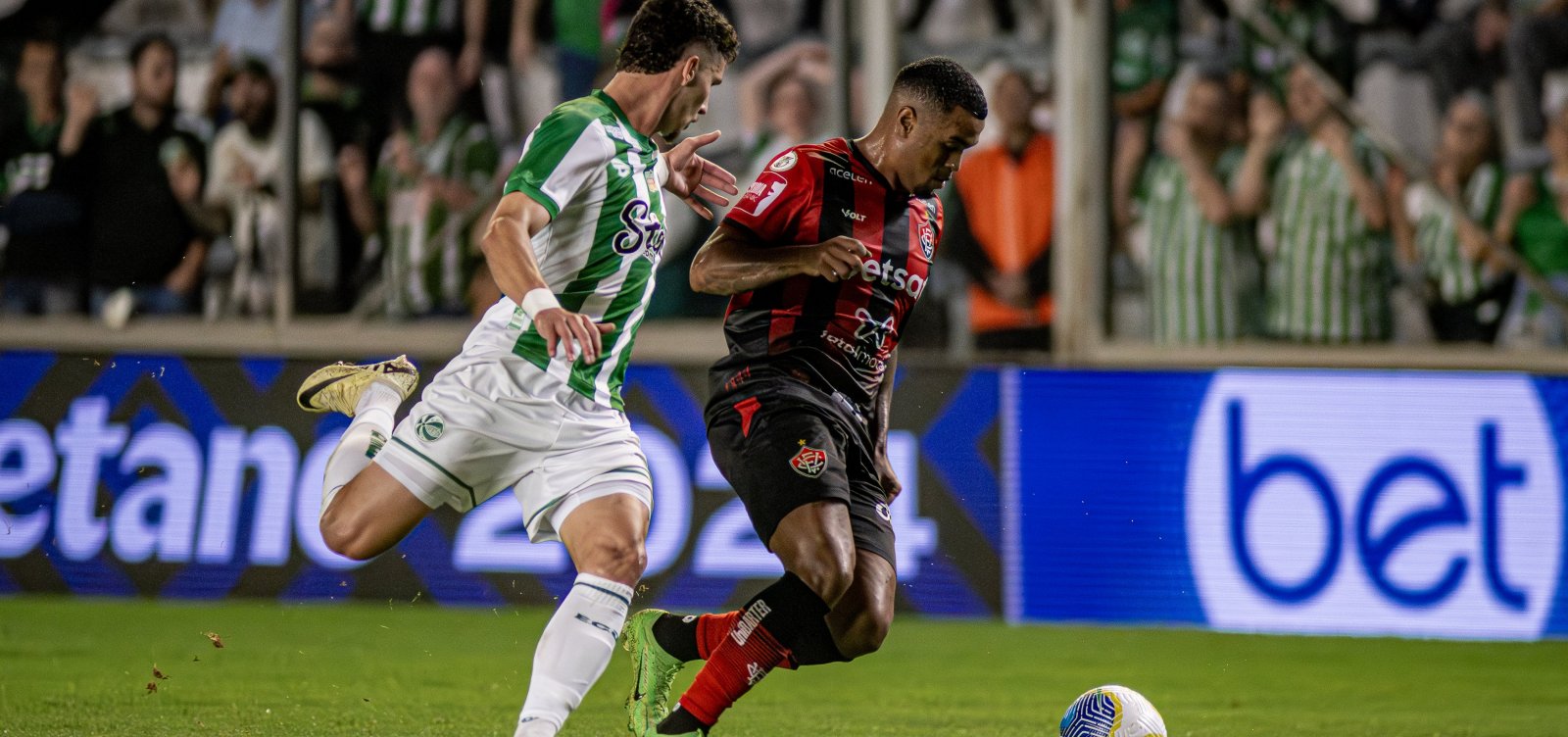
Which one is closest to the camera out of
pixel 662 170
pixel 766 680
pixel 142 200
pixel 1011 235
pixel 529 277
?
pixel 529 277

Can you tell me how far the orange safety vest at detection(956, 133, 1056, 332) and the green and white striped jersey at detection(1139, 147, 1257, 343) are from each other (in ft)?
1.95

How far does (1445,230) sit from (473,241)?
5687mm

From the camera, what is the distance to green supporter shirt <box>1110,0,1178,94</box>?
9906mm

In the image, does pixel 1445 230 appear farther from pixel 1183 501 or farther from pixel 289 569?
pixel 289 569

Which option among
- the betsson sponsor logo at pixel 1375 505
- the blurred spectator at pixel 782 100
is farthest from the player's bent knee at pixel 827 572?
the blurred spectator at pixel 782 100

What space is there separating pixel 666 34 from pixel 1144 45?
238 inches

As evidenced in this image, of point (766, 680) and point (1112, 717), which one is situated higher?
point (1112, 717)

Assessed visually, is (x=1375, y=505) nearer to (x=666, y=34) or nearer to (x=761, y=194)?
(x=761, y=194)

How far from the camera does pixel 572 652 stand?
4125 mm

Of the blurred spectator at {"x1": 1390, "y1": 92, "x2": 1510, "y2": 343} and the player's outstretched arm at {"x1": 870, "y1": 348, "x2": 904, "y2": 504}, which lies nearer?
the player's outstretched arm at {"x1": 870, "y1": 348, "x2": 904, "y2": 504}

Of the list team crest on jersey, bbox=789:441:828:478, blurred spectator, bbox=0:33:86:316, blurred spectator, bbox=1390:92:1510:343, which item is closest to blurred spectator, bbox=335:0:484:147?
blurred spectator, bbox=0:33:86:316

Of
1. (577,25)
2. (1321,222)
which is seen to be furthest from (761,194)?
(577,25)

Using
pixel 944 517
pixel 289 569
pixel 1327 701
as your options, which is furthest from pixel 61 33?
pixel 1327 701

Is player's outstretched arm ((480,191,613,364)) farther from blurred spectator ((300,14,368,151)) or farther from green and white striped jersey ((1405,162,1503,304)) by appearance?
green and white striped jersey ((1405,162,1503,304))
